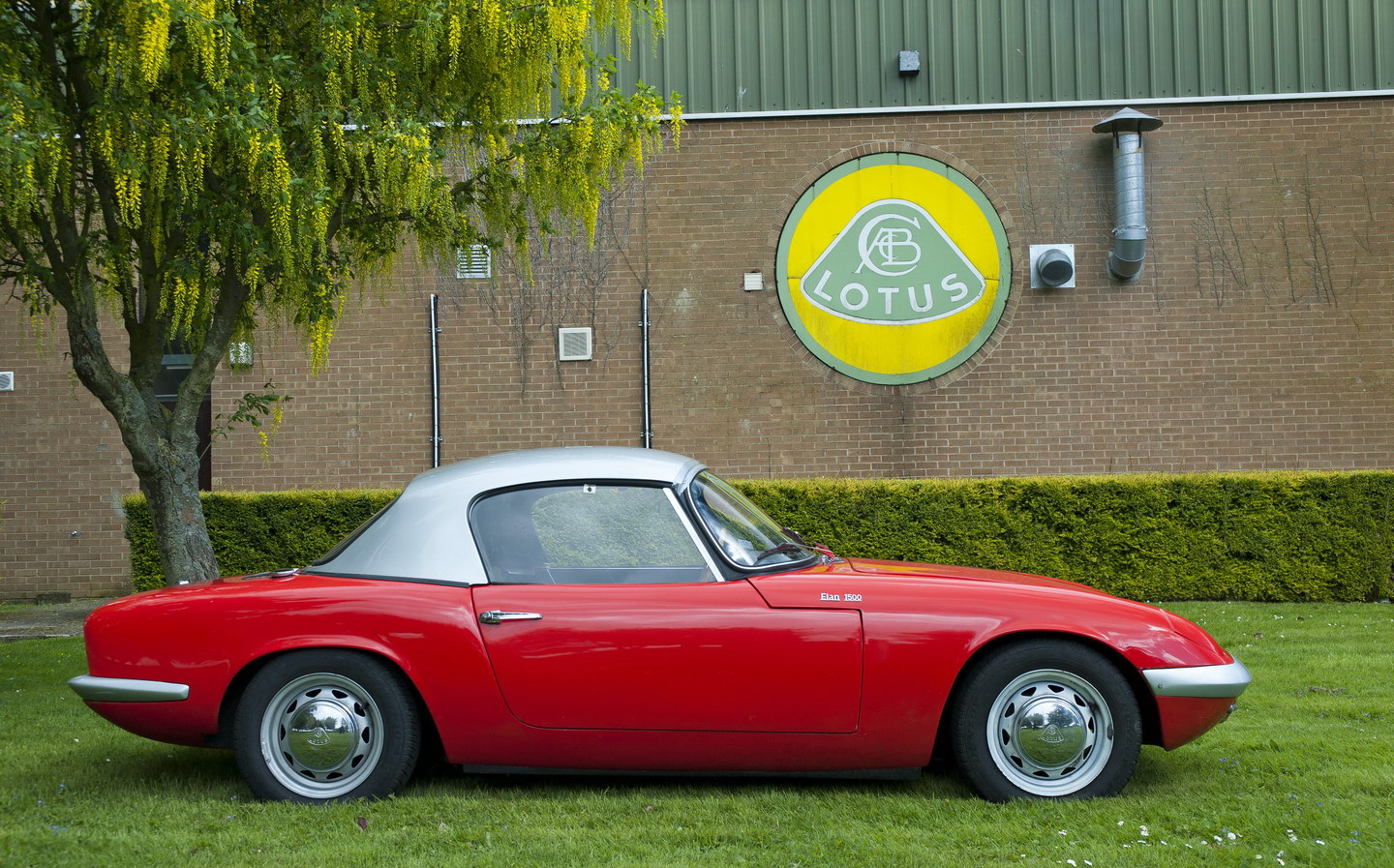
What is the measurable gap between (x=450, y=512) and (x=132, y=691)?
1.30 m

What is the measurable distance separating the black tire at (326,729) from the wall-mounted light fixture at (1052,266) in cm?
937

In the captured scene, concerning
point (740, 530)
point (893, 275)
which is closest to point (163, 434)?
point (740, 530)

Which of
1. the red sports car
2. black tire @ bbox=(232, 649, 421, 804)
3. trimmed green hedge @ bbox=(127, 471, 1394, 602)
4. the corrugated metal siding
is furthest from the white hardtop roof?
the corrugated metal siding

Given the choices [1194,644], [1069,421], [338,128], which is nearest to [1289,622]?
[1069,421]

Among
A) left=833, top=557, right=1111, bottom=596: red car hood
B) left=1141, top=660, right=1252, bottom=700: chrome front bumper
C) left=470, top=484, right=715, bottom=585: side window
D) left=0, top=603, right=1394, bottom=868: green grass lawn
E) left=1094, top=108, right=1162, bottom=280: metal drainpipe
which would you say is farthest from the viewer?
left=1094, top=108, right=1162, bottom=280: metal drainpipe

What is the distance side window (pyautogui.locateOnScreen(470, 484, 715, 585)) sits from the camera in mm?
4336

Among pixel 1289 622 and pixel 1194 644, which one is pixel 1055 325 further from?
pixel 1194 644

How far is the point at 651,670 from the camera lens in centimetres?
414

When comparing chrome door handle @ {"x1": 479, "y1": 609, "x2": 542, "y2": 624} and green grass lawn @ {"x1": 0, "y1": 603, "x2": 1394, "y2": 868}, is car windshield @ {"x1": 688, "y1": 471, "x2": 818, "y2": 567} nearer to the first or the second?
chrome door handle @ {"x1": 479, "y1": 609, "x2": 542, "y2": 624}

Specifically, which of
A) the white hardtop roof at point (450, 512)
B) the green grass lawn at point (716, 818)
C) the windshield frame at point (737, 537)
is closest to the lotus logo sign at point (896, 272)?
the green grass lawn at point (716, 818)

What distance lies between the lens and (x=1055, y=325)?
478 inches

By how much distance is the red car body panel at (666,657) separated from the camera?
4.14 meters

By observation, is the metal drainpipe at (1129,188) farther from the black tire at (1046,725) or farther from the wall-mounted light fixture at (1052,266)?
the black tire at (1046,725)

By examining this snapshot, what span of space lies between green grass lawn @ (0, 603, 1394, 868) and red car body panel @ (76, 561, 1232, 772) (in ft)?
0.69
